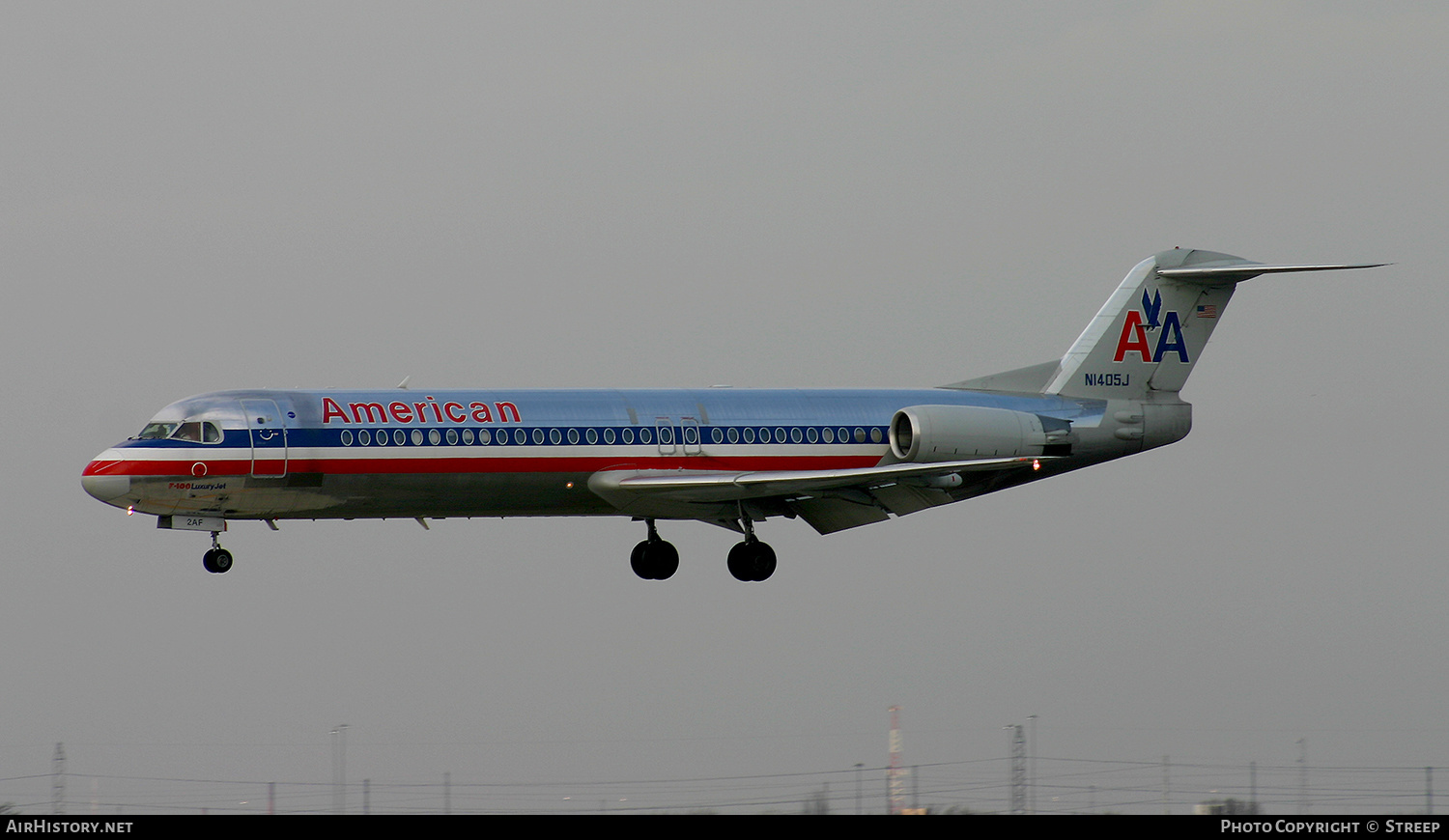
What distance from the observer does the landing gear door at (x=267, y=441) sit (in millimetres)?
36688

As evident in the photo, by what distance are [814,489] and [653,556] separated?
5.21 meters

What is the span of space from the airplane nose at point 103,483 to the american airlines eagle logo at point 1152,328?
22608mm

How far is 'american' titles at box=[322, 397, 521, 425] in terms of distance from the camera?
37531mm

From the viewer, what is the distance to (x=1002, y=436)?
41.3m

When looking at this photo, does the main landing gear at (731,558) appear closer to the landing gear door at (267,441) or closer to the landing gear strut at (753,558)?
the landing gear strut at (753,558)

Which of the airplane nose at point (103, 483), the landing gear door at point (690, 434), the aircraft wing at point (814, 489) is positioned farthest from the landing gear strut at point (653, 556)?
the airplane nose at point (103, 483)

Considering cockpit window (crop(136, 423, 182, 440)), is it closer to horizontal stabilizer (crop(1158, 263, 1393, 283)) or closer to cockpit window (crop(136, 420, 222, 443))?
cockpit window (crop(136, 420, 222, 443))

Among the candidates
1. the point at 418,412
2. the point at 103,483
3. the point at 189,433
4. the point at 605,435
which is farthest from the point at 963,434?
the point at 103,483

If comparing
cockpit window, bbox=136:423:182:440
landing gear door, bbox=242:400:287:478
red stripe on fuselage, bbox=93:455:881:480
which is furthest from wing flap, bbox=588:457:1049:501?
cockpit window, bbox=136:423:182:440

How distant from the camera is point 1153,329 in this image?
45125mm

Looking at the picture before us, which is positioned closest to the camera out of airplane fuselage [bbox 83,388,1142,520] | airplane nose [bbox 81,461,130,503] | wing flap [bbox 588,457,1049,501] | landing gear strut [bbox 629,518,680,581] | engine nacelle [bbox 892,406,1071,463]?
airplane nose [bbox 81,461,130,503]

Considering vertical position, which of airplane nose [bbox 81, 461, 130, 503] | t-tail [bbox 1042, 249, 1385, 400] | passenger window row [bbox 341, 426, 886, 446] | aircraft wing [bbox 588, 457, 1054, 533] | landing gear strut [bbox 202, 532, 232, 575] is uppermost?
t-tail [bbox 1042, 249, 1385, 400]

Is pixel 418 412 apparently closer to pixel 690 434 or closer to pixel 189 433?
pixel 189 433
